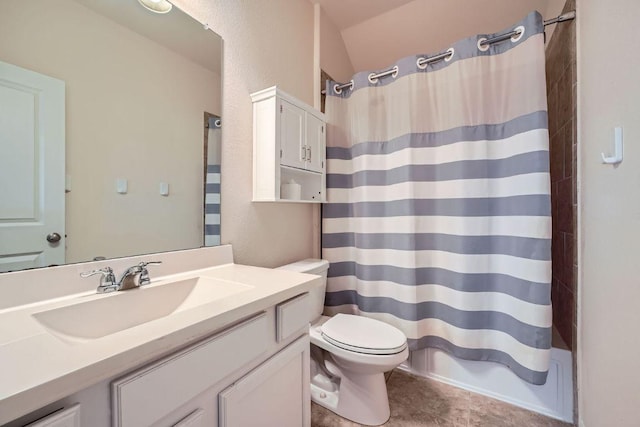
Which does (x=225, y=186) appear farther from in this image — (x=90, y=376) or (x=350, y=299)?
(x=350, y=299)

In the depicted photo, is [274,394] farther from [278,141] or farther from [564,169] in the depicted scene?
[564,169]

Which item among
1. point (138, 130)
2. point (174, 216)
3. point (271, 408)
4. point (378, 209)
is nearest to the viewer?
point (271, 408)

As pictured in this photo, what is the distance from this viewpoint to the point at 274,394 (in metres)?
0.85

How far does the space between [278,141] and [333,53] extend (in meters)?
1.20

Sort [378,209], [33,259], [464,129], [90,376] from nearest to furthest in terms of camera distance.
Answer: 1. [90,376]
2. [33,259]
3. [464,129]
4. [378,209]

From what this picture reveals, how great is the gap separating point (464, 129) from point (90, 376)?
1698 millimetres

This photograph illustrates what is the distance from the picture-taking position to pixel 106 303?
0.75 metres

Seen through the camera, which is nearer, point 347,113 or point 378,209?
point 378,209

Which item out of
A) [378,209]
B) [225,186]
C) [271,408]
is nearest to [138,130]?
[225,186]

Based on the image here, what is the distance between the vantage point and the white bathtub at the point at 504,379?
1.29 m

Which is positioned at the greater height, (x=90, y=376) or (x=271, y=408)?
(x=90, y=376)

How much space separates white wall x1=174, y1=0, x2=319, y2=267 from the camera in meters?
1.25

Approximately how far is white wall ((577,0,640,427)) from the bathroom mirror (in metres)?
1.48

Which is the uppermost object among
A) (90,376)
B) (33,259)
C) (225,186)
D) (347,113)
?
(347,113)
